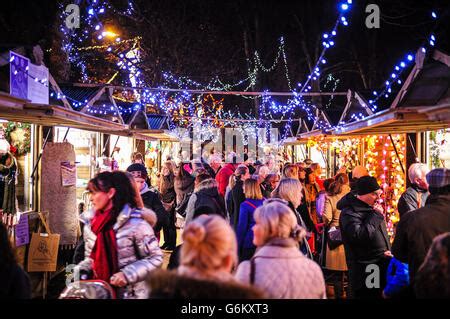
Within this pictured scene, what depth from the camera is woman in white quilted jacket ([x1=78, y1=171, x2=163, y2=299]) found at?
375 centimetres

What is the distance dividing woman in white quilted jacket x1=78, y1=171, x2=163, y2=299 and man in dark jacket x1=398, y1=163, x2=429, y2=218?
3.51m

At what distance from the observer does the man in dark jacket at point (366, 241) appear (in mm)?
5246

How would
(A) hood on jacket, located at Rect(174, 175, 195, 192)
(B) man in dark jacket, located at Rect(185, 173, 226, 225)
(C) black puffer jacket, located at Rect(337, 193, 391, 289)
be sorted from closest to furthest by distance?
(C) black puffer jacket, located at Rect(337, 193, 391, 289)
(B) man in dark jacket, located at Rect(185, 173, 226, 225)
(A) hood on jacket, located at Rect(174, 175, 195, 192)

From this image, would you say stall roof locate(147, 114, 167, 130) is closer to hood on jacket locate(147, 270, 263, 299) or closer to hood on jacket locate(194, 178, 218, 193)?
hood on jacket locate(194, 178, 218, 193)

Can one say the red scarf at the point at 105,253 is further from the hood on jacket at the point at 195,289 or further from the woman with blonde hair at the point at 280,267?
the hood on jacket at the point at 195,289

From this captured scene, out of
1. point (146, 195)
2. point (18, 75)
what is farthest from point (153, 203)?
point (18, 75)

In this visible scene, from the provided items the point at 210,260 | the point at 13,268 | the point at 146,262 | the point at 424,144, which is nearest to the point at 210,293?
the point at 210,260

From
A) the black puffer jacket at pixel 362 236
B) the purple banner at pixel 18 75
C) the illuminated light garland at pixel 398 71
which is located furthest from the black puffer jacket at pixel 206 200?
the illuminated light garland at pixel 398 71

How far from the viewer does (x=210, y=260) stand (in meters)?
2.52

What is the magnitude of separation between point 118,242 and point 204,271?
1473mm

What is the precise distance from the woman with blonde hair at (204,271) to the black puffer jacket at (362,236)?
2.89m

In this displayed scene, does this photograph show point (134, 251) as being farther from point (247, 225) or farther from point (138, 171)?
point (138, 171)

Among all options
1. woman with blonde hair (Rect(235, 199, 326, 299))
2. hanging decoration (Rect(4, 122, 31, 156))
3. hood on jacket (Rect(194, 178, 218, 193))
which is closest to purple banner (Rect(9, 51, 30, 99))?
hanging decoration (Rect(4, 122, 31, 156))

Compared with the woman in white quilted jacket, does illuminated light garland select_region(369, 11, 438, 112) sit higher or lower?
higher
